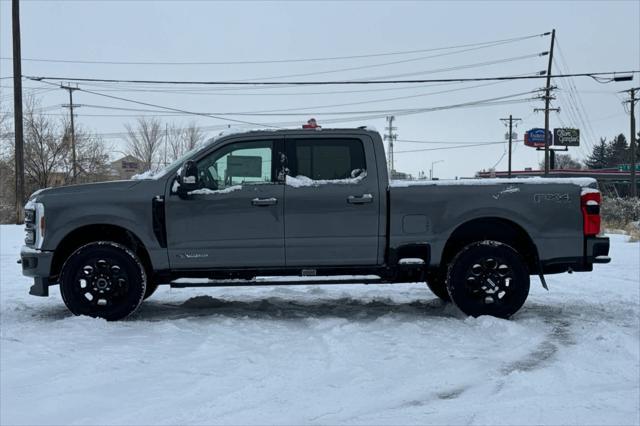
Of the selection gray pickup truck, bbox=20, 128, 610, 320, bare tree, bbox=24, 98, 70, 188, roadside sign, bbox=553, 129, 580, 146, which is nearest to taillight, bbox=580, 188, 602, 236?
gray pickup truck, bbox=20, 128, 610, 320

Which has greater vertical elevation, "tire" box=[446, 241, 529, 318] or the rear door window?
the rear door window

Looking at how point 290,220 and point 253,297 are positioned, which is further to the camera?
point 253,297

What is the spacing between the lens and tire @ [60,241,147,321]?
19.5ft

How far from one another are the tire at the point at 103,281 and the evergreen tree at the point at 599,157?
111 metres

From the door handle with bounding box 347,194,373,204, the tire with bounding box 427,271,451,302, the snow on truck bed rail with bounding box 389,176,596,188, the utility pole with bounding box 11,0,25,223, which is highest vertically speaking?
the utility pole with bounding box 11,0,25,223

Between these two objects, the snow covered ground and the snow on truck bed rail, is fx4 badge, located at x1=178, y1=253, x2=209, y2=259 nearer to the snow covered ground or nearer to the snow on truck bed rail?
the snow covered ground

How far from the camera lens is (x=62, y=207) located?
19.6 feet

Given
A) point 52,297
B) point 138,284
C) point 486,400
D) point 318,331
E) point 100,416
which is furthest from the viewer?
point 52,297

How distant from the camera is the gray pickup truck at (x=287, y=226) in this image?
598cm

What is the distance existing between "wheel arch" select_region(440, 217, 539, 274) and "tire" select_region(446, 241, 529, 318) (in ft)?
0.80

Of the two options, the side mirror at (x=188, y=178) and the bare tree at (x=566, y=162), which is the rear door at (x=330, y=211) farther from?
the bare tree at (x=566, y=162)

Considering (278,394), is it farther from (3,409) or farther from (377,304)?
(377,304)

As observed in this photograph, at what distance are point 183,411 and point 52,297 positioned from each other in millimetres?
4778

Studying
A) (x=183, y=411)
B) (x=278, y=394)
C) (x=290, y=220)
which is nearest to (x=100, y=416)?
(x=183, y=411)
